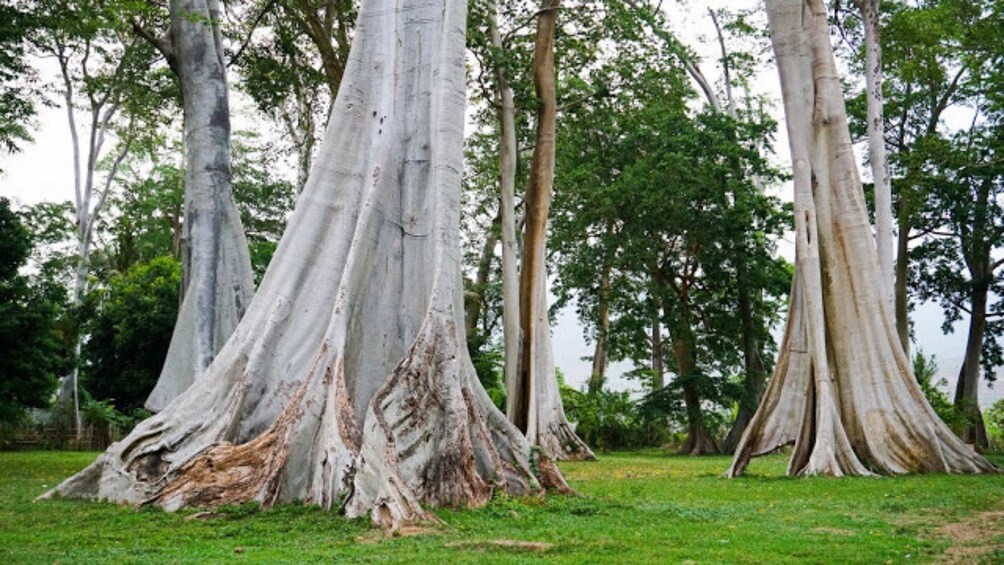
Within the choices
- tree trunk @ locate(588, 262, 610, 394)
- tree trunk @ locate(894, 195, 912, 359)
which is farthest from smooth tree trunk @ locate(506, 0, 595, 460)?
tree trunk @ locate(894, 195, 912, 359)

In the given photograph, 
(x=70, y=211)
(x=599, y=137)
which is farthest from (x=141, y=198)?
(x=599, y=137)

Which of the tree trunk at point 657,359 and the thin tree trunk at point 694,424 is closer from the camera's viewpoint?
the thin tree trunk at point 694,424

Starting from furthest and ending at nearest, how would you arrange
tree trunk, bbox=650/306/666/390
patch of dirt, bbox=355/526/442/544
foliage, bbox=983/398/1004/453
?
tree trunk, bbox=650/306/666/390
foliage, bbox=983/398/1004/453
patch of dirt, bbox=355/526/442/544

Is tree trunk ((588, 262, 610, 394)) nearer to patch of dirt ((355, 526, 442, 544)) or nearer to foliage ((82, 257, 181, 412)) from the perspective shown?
foliage ((82, 257, 181, 412))

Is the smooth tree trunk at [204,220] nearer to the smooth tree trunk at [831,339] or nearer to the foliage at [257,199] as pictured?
the smooth tree trunk at [831,339]

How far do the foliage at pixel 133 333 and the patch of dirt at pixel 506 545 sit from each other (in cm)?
2453

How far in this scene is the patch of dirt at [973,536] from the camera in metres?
6.16

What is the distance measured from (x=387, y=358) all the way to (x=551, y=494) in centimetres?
227

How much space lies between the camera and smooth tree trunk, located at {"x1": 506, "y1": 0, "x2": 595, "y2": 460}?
→ 70.5 ft

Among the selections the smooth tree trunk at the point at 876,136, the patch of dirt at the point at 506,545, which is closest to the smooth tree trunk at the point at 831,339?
the smooth tree trunk at the point at 876,136

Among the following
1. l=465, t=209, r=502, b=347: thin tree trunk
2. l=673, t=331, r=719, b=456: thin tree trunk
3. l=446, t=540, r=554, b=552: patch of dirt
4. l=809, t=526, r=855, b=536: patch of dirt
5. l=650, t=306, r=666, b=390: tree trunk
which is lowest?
l=446, t=540, r=554, b=552: patch of dirt

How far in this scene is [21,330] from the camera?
61.5ft

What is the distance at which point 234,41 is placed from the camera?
2061cm

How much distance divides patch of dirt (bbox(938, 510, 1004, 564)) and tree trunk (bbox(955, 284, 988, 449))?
18.0 meters
